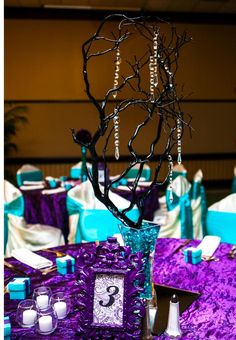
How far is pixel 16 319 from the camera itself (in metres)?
1.24

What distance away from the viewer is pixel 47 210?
3.45m

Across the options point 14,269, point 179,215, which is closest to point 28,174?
point 179,215

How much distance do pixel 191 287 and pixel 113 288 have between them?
21.1 inches

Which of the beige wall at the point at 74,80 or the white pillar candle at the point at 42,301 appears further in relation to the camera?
the beige wall at the point at 74,80

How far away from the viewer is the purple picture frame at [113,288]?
3.51ft

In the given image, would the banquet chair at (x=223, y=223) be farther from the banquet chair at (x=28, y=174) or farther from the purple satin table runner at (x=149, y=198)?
the banquet chair at (x=28, y=174)

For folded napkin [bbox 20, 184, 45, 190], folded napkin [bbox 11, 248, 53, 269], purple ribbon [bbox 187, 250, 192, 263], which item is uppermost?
folded napkin [bbox 20, 184, 45, 190]

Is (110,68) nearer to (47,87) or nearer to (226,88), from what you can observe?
(47,87)

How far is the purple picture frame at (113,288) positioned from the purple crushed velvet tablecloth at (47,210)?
2327 mm

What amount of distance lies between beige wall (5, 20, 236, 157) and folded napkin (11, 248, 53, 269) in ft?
17.1

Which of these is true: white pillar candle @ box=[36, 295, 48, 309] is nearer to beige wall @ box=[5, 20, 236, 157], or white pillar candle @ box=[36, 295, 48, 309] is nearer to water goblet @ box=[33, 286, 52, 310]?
water goblet @ box=[33, 286, 52, 310]
